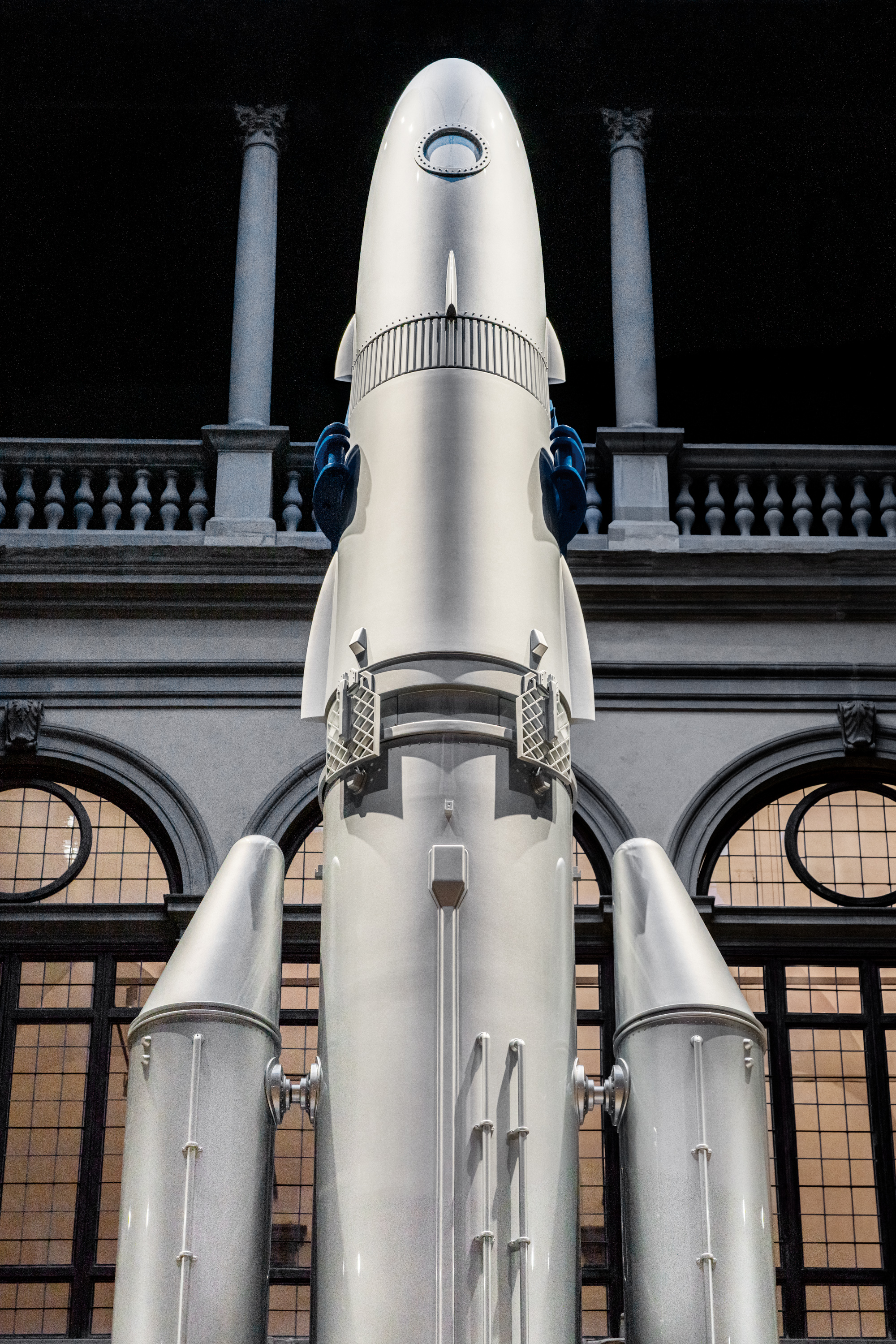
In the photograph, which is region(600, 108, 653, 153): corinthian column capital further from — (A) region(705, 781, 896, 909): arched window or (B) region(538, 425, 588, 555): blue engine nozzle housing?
(B) region(538, 425, 588, 555): blue engine nozzle housing

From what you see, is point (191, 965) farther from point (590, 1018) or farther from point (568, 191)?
point (568, 191)

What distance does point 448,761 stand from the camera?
624cm

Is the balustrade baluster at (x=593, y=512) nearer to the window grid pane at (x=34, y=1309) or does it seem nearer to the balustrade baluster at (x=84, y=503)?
the balustrade baluster at (x=84, y=503)

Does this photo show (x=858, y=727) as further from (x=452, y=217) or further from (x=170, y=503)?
(x=452, y=217)

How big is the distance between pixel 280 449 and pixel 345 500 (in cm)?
778

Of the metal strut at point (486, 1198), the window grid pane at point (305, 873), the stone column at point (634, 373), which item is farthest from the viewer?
the stone column at point (634, 373)

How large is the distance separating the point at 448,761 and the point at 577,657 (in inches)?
37.9

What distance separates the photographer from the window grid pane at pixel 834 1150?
1208 cm

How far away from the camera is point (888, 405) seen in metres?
18.9

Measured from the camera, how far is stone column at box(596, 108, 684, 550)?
14352 mm

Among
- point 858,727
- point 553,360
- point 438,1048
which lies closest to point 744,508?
point 858,727

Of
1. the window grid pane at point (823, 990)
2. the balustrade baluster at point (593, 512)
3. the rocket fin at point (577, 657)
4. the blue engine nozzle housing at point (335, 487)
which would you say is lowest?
the rocket fin at point (577, 657)

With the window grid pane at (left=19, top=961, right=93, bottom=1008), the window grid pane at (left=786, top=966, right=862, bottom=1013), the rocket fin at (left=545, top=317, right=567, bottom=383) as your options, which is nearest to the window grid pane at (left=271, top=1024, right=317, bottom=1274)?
the window grid pane at (left=19, top=961, right=93, bottom=1008)

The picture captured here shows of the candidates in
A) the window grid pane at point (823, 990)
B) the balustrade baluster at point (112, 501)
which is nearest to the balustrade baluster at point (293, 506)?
the balustrade baluster at point (112, 501)
